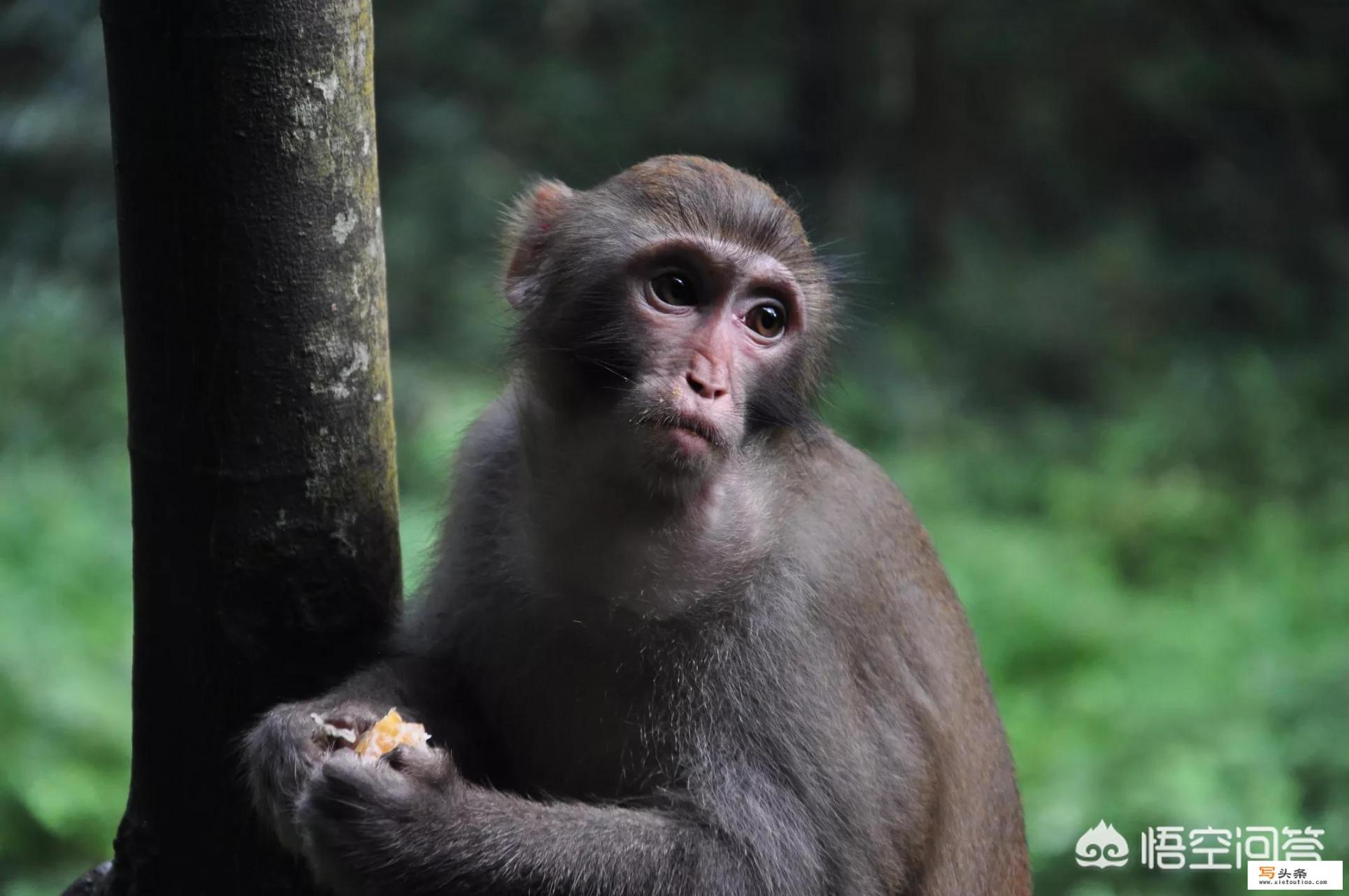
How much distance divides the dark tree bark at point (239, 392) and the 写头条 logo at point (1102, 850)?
4.13m

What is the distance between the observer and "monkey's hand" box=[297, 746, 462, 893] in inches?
115

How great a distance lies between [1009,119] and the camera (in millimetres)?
15695

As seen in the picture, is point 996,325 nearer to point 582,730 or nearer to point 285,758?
point 582,730

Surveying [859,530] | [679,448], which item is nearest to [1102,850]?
[859,530]

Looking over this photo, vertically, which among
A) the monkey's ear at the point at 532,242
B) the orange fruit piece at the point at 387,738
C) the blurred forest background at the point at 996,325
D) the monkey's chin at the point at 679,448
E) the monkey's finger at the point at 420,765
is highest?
the blurred forest background at the point at 996,325

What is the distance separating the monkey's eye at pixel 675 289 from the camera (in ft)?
11.1

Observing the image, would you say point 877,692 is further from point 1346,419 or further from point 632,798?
point 1346,419

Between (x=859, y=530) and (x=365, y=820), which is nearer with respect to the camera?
(x=365, y=820)

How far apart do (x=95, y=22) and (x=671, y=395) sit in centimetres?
767

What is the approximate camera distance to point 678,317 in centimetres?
335

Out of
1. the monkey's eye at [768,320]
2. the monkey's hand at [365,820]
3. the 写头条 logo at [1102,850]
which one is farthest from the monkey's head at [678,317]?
the 写头条 logo at [1102,850]

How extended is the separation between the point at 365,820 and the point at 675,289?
1.40 m

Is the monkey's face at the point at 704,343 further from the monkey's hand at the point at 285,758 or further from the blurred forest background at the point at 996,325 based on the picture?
the monkey's hand at the point at 285,758

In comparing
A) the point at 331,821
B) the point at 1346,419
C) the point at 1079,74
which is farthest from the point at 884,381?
the point at 331,821
